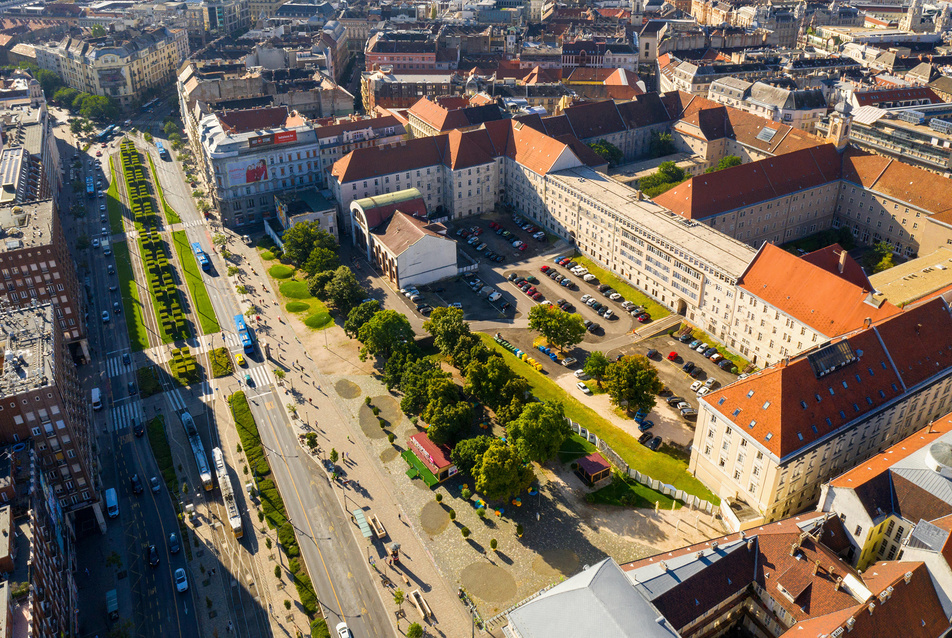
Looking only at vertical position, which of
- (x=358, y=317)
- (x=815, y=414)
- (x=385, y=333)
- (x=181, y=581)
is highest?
(x=815, y=414)

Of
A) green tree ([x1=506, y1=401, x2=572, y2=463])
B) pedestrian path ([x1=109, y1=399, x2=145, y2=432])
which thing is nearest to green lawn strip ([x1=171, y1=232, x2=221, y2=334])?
pedestrian path ([x1=109, y1=399, x2=145, y2=432])

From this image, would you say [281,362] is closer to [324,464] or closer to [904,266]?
[324,464]

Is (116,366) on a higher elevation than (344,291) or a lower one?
lower

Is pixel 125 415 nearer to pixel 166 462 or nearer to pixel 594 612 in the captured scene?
pixel 166 462

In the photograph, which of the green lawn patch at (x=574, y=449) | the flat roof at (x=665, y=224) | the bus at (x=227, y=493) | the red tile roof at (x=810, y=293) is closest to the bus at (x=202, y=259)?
the bus at (x=227, y=493)

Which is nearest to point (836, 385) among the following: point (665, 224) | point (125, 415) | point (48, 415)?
point (665, 224)

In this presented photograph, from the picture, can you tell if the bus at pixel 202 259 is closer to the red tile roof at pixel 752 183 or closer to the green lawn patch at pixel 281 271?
the green lawn patch at pixel 281 271
